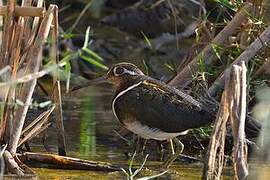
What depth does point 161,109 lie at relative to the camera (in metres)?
6.50

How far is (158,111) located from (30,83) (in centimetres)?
101

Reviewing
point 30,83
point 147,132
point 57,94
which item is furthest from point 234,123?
point 57,94

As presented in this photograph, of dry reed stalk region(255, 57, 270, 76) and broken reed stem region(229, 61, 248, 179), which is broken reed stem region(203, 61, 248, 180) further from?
dry reed stalk region(255, 57, 270, 76)

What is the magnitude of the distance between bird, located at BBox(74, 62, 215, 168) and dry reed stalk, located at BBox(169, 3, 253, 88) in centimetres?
44

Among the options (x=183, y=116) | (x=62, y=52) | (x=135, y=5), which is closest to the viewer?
(x=183, y=116)

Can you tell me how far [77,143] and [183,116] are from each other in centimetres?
112

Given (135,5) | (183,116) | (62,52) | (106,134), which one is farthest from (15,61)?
(135,5)

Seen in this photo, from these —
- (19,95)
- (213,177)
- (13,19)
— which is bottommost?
(213,177)

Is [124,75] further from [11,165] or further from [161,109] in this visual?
[11,165]

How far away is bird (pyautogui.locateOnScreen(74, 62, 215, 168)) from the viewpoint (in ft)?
21.0

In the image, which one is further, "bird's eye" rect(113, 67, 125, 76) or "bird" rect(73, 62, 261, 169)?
"bird's eye" rect(113, 67, 125, 76)

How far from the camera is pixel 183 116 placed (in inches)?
253

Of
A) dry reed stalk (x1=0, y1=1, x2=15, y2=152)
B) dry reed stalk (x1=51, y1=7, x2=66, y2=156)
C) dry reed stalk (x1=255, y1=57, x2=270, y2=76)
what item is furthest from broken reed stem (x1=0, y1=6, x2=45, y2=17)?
dry reed stalk (x1=255, y1=57, x2=270, y2=76)

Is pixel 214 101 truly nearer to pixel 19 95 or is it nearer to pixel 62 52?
pixel 19 95
